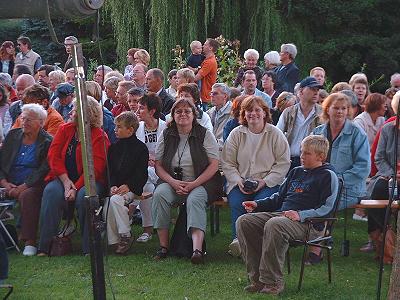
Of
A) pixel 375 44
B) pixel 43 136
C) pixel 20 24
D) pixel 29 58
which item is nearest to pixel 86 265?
pixel 43 136

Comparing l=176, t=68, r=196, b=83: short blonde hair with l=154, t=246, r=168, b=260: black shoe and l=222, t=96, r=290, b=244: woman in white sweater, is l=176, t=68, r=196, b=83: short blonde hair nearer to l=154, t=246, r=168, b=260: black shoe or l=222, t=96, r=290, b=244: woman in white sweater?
l=222, t=96, r=290, b=244: woman in white sweater

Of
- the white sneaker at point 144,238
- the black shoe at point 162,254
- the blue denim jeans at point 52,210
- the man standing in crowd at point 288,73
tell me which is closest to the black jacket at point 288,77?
Answer: the man standing in crowd at point 288,73

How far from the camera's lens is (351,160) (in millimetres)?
8023

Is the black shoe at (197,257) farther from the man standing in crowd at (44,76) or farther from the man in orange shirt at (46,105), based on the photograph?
the man standing in crowd at (44,76)

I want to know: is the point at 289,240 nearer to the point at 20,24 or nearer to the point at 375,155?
the point at 375,155

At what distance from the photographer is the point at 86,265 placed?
7.88 metres

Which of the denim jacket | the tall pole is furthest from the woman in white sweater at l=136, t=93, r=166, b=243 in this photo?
the tall pole

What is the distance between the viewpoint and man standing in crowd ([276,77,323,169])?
29.2ft

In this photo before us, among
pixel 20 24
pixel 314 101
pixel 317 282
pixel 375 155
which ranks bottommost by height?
pixel 317 282

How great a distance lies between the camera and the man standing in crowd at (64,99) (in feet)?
32.9

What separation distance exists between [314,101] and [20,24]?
16227 mm

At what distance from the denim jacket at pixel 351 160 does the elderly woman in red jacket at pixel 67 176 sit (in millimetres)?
2256

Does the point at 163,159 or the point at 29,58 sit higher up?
the point at 29,58

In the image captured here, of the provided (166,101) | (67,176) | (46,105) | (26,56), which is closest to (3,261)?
(67,176)
